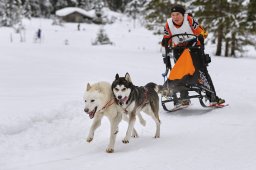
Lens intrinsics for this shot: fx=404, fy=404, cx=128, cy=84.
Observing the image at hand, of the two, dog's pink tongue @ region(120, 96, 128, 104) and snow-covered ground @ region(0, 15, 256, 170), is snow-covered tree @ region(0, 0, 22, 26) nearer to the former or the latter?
snow-covered ground @ region(0, 15, 256, 170)

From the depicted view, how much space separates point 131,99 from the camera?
5.59m

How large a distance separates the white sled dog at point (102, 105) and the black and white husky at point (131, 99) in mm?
96

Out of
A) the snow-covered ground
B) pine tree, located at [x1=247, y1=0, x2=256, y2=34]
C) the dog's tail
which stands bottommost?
the snow-covered ground

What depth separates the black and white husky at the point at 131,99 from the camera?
17.8 feet

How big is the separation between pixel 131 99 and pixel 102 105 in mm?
487

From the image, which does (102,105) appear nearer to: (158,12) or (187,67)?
(187,67)

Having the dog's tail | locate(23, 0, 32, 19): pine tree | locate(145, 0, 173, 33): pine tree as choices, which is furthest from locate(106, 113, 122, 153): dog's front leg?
locate(23, 0, 32, 19): pine tree

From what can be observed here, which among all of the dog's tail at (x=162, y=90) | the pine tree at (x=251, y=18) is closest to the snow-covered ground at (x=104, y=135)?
the dog's tail at (x=162, y=90)

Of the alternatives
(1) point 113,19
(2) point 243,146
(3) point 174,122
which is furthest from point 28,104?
(1) point 113,19

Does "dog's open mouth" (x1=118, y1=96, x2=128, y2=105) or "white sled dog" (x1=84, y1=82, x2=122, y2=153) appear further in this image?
"dog's open mouth" (x1=118, y1=96, x2=128, y2=105)

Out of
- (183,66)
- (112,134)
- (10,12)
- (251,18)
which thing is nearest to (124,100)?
(112,134)

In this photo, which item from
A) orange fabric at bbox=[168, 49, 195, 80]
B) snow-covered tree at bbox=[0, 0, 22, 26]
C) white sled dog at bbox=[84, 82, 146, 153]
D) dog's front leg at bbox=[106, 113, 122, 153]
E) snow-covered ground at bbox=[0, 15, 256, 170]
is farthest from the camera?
snow-covered tree at bbox=[0, 0, 22, 26]

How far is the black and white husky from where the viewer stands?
5418 mm

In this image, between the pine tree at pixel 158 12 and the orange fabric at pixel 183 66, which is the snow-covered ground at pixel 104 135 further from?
the pine tree at pixel 158 12
